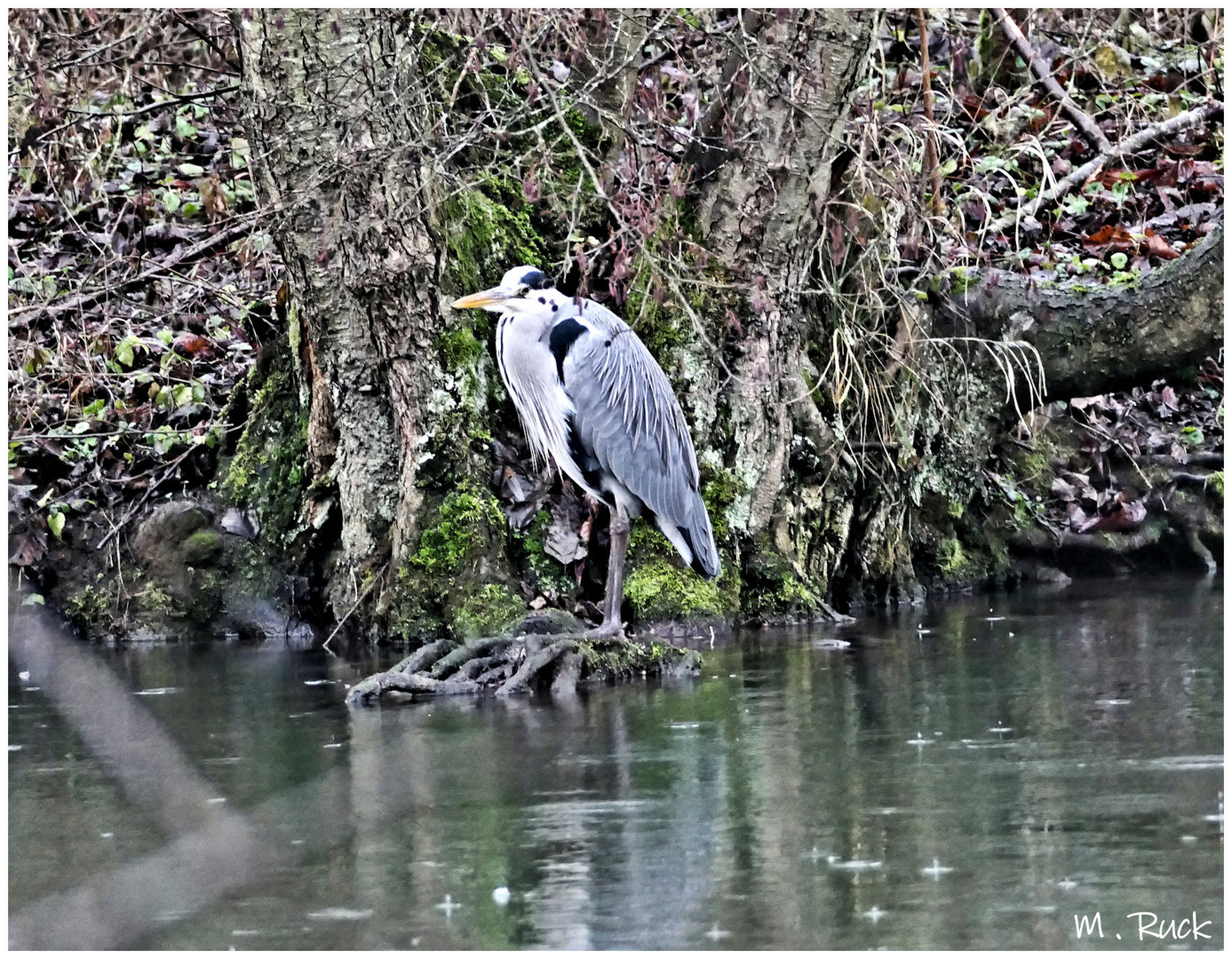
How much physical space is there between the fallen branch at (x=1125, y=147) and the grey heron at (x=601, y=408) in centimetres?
332

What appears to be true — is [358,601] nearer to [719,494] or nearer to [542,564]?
[542,564]

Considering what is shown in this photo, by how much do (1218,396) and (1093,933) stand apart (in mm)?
7750

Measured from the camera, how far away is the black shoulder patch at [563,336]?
7.20 m

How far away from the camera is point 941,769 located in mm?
4918

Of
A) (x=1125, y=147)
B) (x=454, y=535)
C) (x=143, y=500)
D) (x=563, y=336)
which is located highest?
(x=1125, y=147)

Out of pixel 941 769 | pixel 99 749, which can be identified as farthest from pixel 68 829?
pixel 941 769

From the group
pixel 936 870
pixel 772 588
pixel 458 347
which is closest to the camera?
pixel 936 870

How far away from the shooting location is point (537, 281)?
7199mm

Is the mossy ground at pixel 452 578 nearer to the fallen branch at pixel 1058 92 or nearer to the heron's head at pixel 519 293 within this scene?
the heron's head at pixel 519 293

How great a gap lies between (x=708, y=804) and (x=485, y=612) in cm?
328

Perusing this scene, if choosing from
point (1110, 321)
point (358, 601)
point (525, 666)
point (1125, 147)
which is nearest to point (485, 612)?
point (358, 601)

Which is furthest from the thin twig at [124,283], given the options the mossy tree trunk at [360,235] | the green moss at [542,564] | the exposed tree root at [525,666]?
the exposed tree root at [525,666]

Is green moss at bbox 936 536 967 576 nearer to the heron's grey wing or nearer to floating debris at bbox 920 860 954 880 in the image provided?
the heron's grey wing

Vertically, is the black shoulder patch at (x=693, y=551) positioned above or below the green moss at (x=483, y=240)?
below
